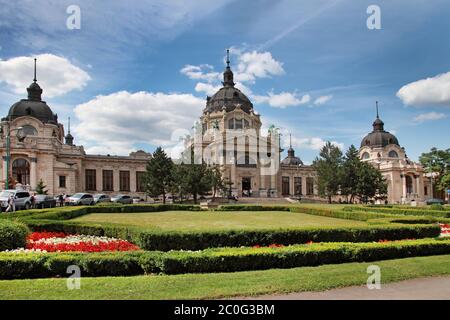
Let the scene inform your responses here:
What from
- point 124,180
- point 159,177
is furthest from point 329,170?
point 124,180

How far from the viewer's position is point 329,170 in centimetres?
5872

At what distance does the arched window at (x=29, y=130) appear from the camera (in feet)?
210

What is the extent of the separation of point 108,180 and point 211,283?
69.3 meters

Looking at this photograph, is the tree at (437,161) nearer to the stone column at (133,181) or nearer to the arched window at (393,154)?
the arched window at (393,154)

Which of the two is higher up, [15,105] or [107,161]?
[15,105]

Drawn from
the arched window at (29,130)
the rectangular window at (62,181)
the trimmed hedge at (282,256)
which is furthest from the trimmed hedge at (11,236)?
the arched window at (29,130)

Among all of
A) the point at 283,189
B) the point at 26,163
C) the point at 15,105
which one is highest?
the point at 15,105

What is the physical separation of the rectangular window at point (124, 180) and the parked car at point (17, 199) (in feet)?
140

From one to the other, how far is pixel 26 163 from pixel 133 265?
57.1 metres

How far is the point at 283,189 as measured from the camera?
86.4m

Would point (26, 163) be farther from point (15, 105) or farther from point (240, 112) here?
point (240, 112)

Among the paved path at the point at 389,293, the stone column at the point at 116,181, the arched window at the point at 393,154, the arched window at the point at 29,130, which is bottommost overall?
the paved path at the point at 389,293

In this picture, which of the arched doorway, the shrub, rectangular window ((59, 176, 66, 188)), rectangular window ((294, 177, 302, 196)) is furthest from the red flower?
rectangular window ((294, 177, 302, 196))
